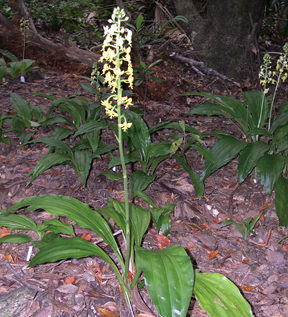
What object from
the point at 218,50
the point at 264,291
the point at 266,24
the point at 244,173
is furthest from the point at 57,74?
the point at 266,24

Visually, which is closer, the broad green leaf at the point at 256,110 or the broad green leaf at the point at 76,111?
the broad green leaf at the point at 256,110

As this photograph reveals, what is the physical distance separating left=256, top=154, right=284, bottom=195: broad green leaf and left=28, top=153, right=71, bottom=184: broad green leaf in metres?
1.88

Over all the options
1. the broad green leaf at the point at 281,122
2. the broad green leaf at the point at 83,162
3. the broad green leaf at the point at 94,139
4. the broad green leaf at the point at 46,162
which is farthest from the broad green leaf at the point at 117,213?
the broad green leaf at the point at 281,122

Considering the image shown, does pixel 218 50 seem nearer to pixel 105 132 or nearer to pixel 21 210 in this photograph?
pixel 105 132

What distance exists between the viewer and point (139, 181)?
3.26 metres

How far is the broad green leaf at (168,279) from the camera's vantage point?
1728 millimetres

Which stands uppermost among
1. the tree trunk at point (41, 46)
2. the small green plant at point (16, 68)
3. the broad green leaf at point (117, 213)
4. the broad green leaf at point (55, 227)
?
the tree trunk at point (41, 46)

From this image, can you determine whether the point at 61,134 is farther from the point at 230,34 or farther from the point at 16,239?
the point at 230,34

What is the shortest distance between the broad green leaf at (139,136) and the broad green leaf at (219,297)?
64.6 inches

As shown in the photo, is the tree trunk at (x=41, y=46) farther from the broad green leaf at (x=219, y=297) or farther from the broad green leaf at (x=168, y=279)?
the broad green leaf at (x=219, y=297)

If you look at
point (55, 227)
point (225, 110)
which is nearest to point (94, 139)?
point (55, 227)

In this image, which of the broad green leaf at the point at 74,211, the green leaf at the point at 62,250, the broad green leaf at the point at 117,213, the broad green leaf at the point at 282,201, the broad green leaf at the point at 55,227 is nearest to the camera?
the green leaf at the point at 62,250

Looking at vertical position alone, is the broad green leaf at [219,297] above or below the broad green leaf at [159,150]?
below

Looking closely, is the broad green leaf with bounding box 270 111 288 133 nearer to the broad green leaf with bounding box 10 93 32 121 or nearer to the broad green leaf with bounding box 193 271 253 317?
the broad green leaf with bounding box 193 271 253 317
